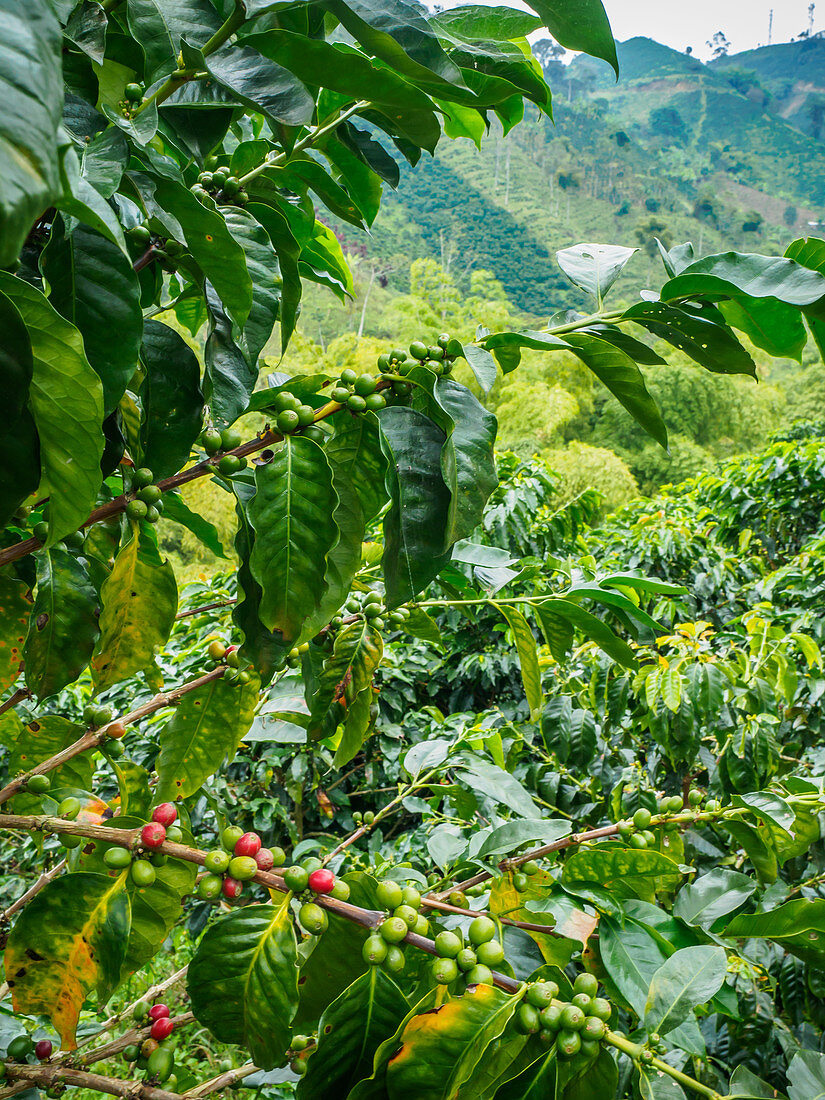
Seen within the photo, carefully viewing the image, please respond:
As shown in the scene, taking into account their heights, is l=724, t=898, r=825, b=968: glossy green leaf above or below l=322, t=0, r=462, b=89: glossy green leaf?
below

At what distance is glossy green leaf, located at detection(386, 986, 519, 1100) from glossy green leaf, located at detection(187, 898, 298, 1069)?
0.07 m

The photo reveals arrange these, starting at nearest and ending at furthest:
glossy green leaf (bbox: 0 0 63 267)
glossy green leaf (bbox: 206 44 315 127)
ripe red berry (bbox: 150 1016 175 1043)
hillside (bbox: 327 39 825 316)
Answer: glossy green leaf (bbox: 0 0 63 267)
glossy green leaf (bbox: 206 44 315 127)
ripe red berry (bbox: 150 1016 175 1043)
hillside (bbox: 327 39 825 316)

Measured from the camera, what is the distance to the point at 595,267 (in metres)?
0.57

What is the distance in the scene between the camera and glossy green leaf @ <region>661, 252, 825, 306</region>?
41 centimetres

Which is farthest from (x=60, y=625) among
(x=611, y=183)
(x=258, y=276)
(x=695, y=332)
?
(x=611, y=183)

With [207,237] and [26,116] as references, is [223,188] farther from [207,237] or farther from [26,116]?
[26,116]

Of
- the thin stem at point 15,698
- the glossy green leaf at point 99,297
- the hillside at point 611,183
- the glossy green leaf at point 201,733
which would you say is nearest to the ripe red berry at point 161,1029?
the glossy green leaf at point 201,733

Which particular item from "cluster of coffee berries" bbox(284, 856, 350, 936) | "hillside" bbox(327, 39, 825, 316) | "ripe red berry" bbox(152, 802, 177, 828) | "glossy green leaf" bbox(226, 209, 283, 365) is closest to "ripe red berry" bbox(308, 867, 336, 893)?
"cluster of coffee berries" bbox(284, 856, 350, 936)

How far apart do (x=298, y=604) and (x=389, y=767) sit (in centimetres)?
180

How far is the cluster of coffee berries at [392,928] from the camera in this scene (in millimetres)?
362

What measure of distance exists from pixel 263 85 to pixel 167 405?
193mm

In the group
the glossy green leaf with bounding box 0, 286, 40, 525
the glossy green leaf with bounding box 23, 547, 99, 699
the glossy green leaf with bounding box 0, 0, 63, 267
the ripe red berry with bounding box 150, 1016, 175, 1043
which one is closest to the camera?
the glossy green leaf with bounding box 0, 0, 63, 267

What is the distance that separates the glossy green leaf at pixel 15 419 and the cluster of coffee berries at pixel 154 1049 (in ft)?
1.62

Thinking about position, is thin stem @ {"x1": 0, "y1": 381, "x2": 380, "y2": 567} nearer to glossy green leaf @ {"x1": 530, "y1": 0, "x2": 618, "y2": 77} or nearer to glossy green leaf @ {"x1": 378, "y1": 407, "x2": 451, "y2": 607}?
glossy green leaf @ {"x1": 378, "y1": 407, "x2": 451, "y2": 607}
